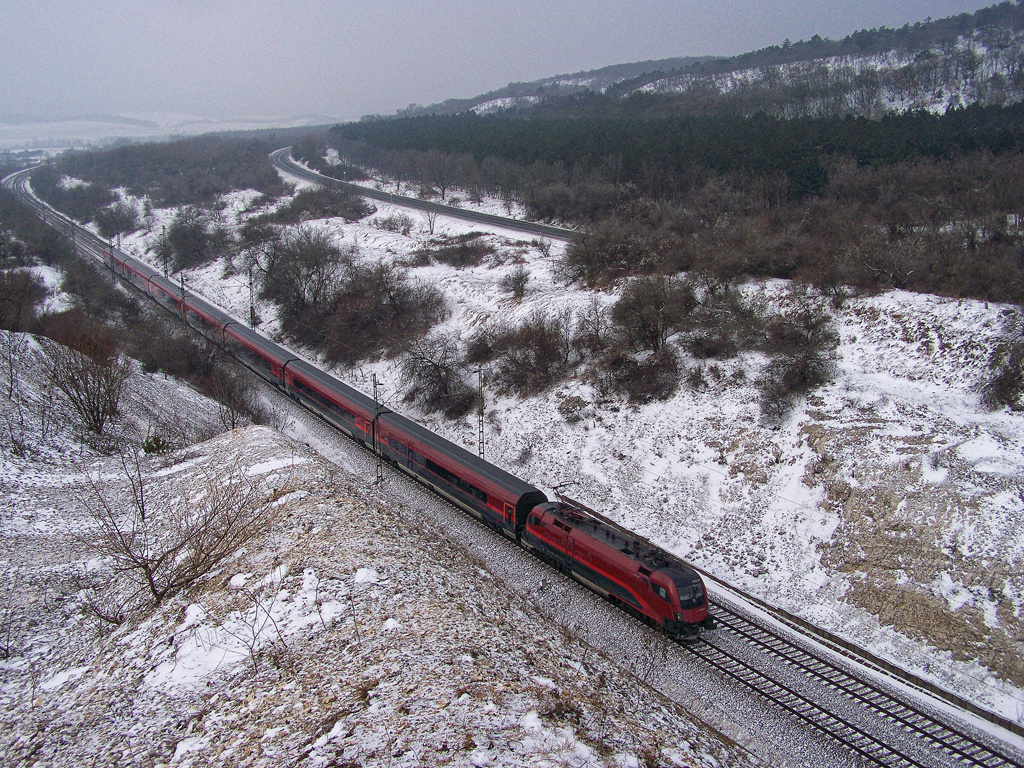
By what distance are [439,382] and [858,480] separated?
24.1m

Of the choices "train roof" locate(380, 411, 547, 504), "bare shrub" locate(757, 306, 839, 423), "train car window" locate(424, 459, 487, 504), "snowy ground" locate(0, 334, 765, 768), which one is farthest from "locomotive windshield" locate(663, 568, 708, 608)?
"bare shrub" locate(757, 306, 839, 423)

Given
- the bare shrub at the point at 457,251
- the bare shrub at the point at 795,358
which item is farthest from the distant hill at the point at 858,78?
the bare shrub at the point at 795,358

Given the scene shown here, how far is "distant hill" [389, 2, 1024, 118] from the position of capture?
276 feet

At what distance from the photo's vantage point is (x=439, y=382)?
3728 centimetres

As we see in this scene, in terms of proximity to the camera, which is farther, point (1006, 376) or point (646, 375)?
point (646, 375)

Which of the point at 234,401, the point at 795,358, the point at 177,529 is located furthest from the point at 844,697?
the point at 234,401

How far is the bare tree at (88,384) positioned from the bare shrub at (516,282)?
997 inches

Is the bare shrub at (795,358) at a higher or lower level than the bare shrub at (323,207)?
lower

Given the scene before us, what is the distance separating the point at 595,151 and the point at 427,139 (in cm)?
4265

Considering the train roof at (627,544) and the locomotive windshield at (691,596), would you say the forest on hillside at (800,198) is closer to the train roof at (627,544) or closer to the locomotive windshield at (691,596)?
the train roof at (627,544)

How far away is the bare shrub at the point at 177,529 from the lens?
1483 centimetres

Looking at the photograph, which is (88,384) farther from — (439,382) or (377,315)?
(377,315)

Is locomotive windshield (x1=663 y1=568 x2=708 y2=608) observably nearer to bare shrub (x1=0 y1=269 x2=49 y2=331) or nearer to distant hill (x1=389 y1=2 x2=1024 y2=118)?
bare shrub (x1=0 y1=269 x2=49 y2=331)

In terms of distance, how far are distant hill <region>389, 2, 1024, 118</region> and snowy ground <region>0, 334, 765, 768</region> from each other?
70876 mm
